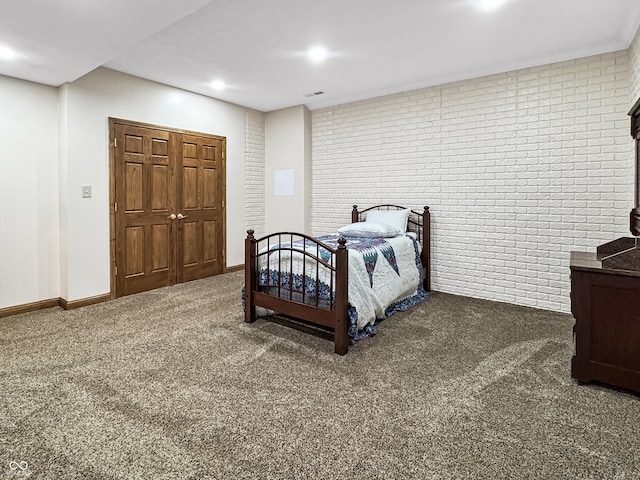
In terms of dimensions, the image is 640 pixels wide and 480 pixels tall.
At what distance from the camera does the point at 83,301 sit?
13.1 ft

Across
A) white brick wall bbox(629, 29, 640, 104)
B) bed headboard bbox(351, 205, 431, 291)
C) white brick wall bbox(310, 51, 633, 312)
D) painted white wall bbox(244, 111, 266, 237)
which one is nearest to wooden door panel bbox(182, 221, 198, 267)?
painted white wall bbox(244, 111, 266, 237)

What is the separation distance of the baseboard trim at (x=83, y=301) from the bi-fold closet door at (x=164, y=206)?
15cm

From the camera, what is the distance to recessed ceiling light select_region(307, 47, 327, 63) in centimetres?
353

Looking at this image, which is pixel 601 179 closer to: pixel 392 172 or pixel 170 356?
pixel 392 172

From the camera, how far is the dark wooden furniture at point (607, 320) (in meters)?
2.11

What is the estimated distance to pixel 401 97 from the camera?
187 inches

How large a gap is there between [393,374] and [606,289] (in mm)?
1354

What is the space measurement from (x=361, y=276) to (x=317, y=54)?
7.24 feet

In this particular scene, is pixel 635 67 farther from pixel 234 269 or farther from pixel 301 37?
pixel 234 269

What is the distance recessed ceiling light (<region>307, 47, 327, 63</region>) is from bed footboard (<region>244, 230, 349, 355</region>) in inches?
70.0

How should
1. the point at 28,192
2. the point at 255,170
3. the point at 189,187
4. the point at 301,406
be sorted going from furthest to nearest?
the point at 255,170 → the point at 189,187 → the point at 28,192 → the point at 301,406

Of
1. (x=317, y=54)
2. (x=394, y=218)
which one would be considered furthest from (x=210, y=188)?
(x=394, y=218)

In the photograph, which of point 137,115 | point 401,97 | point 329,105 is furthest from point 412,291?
point 137,115

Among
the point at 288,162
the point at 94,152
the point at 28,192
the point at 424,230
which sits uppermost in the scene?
the point at 288,162
